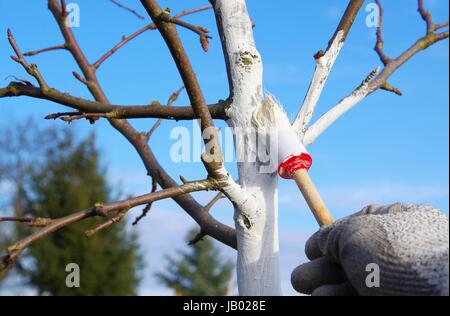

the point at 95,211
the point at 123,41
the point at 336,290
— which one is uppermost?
the point at 123,41

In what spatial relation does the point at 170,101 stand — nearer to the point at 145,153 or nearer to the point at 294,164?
the point at 145,153

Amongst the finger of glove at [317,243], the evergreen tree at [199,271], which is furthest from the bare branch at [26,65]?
the evergreen tree at [199,271]

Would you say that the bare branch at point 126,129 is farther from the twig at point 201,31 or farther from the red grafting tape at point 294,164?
the twig at point 201,31

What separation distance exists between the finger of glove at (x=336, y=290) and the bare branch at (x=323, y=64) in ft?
2.37

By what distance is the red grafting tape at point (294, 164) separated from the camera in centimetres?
188

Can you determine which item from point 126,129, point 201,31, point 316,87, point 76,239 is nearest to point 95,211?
point 201,31

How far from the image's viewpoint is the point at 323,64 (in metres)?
2.12

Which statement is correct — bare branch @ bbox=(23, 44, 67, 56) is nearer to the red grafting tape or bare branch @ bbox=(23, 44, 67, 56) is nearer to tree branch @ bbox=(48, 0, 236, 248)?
tree branch @ bbox=(48, 0, 236, 248)

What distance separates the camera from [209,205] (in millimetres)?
2473

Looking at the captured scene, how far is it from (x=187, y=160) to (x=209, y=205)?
0.55 metres

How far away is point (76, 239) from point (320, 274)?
12.9 metres

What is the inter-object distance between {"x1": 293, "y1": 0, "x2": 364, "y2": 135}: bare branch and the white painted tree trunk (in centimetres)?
20

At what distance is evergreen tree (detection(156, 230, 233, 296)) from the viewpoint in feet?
56.1
